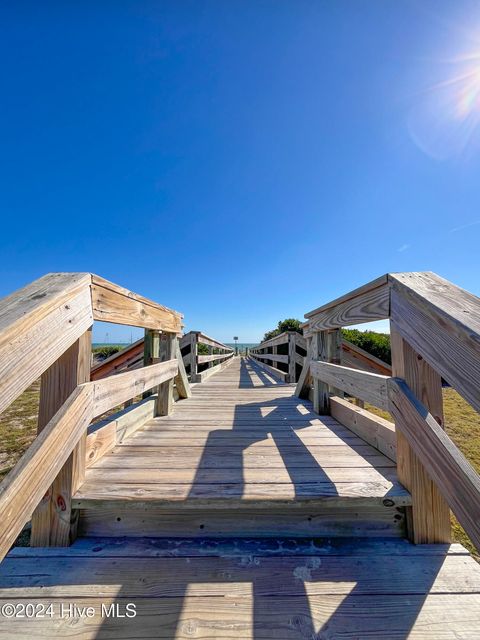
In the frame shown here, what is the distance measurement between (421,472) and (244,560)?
2.79ft

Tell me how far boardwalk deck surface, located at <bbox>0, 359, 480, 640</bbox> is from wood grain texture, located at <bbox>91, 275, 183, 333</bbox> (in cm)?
82

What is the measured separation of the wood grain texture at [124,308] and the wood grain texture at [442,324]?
1418 millimetres

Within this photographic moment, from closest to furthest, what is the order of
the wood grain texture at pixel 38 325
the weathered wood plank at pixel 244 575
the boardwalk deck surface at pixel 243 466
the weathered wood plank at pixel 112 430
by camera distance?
the wood grain texture at pixel 38 325 → the weathered wood plank at pixel 244 575 → the boardwalk deck surface at pixel 243 466 → the weathered wood plank at pixel 112 430

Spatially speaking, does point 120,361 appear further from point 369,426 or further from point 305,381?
point 369,426

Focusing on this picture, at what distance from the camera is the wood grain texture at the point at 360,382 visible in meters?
→ 1.35

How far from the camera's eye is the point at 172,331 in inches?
96.7

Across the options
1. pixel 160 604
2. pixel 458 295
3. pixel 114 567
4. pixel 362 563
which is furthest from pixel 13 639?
pixel 458 295

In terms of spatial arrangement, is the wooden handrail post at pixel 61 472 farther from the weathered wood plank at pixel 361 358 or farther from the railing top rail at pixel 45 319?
the weathered wood plank at pixel 361 358

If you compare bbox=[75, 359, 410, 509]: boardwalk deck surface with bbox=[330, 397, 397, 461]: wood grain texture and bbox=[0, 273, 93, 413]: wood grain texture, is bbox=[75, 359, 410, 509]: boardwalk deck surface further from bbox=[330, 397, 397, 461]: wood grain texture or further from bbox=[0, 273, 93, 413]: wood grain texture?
bbox=[0, 273, 93, 413]: wood grain texture

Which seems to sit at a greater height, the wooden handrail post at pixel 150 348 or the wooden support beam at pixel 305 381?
the wooden handrail post at pixel 150 348

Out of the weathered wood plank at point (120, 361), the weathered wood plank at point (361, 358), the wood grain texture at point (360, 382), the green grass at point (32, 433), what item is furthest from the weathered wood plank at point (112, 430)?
the weathered wood plank at point (361, 358)

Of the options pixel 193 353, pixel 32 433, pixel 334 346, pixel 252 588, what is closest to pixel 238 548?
pixel 252 588

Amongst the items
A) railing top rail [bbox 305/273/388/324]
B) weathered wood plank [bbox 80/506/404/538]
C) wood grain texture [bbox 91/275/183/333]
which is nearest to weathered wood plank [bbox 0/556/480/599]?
weathered wood plank [bbox 80/506/404/538]

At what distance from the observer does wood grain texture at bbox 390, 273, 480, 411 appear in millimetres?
771
